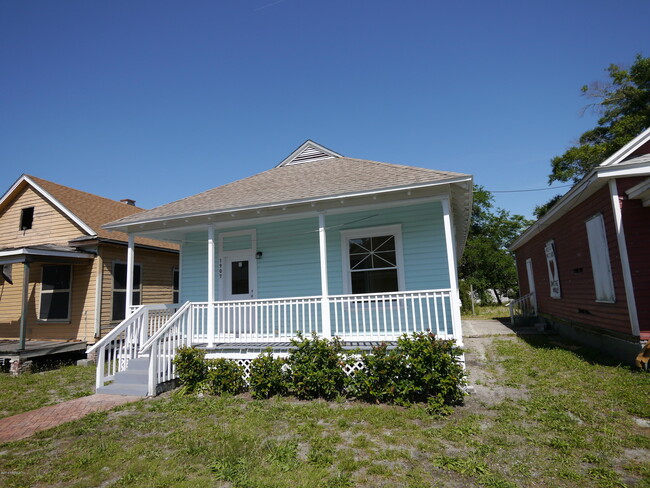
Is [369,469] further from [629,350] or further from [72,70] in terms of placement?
[72,70]

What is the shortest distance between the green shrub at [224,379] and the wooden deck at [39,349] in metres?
6.57

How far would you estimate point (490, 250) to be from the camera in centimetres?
3312

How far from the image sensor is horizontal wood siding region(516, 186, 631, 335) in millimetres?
7602

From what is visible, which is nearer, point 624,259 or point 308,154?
point 624,259

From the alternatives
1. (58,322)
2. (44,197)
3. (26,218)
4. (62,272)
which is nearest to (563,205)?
(62,272)

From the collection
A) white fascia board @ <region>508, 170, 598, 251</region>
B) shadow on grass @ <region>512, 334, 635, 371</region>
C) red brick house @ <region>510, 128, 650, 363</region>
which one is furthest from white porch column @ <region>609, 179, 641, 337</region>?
shadow on grass @ <region>512, 334, 635, 371</region>

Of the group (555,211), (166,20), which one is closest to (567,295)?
(555,211)

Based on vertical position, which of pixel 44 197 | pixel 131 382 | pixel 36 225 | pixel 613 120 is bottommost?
pixel 131 382

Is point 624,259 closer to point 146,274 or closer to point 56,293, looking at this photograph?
point 146,274

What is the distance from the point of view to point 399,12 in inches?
352

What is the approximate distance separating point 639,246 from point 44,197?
58.2 ft

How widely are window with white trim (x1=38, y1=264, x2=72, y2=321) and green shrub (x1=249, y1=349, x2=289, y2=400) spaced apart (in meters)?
8.80

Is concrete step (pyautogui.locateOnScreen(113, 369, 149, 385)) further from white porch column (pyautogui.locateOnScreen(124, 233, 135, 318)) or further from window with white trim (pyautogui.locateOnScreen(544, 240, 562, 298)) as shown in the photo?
window with white trim (pyautogui.locateOnScreen(544, 240, 562, 298))

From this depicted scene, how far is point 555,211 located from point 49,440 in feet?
42.1
